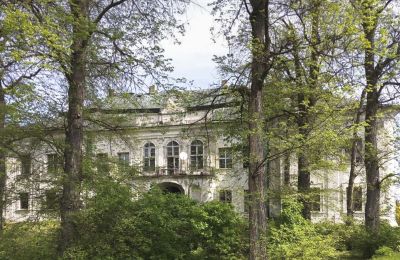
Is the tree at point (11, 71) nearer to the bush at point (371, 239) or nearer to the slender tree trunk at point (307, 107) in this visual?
the slender tree trunk at point (307, 107)

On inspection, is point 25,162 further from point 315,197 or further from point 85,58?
point 315,197

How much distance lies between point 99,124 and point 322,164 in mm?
7516

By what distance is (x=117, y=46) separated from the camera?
13.7 m

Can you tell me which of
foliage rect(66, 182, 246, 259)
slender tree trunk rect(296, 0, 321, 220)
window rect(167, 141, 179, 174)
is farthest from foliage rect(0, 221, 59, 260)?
window rect(167, 141, 179, 174)

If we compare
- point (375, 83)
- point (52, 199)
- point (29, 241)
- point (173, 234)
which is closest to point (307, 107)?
point (375, 83)

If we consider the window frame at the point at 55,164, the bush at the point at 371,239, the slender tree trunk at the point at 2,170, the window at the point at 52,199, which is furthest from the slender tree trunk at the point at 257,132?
the slender tree trunk at the point at 2,170

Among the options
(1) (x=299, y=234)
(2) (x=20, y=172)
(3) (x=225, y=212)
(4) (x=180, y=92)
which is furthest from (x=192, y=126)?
(2) (x=20, y=172)

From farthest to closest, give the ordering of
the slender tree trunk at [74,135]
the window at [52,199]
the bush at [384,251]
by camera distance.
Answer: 1. the bush at [384,251]
2. the window at [52,199]
3. the slender tree trunk at [74,135]

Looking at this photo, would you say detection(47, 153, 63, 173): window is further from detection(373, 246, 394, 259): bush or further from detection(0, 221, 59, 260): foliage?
detection(373, 246, 394, 259): bush

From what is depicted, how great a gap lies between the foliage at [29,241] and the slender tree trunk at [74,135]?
42cm

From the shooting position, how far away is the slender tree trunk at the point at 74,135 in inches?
467

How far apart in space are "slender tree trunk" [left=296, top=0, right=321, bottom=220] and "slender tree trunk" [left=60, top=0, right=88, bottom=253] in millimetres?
5091

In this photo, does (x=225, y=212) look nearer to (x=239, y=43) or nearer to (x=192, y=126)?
(x=192, y=126)

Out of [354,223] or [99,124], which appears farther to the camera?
[354,223]
